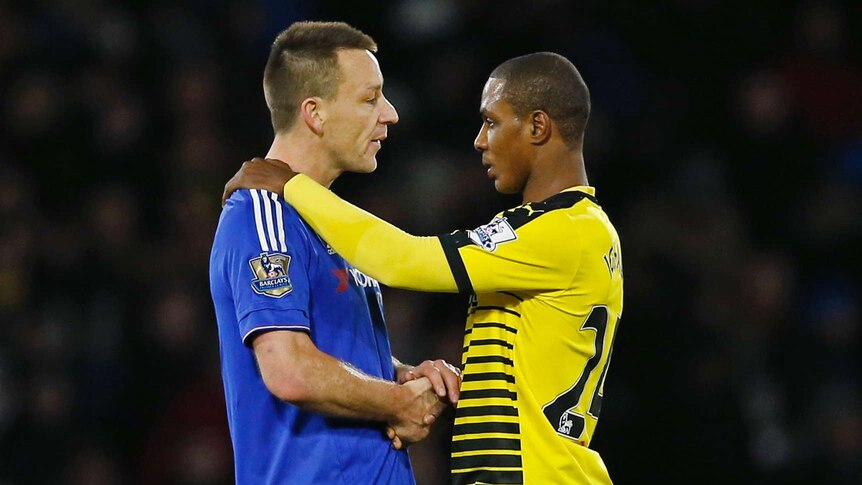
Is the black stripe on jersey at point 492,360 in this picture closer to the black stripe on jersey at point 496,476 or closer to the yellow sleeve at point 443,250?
the yellow sleeve at point 443,250

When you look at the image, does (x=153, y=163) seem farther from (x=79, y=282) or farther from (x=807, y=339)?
(x=807, y=339)

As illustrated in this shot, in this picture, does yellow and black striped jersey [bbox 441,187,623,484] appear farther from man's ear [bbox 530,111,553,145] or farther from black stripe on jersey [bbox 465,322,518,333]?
man's ear [bbox 530,111,553,145]

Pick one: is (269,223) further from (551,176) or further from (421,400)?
(551,176)

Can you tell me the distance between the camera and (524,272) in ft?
13.3

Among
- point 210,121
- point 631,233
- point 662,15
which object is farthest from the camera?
point 662,15

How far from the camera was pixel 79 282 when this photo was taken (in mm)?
8148

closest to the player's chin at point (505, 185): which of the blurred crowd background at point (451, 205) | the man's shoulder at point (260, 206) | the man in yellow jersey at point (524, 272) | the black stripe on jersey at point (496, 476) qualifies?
the man in yellow jersey at point (524, 272)

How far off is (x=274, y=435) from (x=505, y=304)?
2.98 ft

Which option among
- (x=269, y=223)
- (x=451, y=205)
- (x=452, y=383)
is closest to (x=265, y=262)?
(x=269, y=223)

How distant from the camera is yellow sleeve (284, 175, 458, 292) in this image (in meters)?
3.94

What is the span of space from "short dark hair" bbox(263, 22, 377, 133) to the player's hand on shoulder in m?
0.21

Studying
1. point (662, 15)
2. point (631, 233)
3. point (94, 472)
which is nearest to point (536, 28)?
point (662, 15)

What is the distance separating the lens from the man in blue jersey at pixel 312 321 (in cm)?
374

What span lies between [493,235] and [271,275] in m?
0.78
